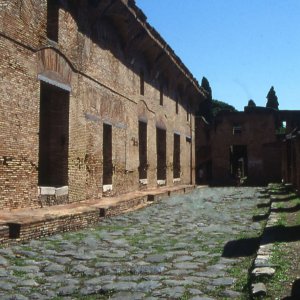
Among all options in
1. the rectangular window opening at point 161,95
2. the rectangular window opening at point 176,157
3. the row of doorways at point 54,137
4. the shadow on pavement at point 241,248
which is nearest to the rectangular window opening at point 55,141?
the row of doorways at point 54,137

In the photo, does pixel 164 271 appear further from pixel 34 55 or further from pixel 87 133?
pixel 87 133

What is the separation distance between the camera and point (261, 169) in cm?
2781

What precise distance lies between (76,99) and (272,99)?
149 feet

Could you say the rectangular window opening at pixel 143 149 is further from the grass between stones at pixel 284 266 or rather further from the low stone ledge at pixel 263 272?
the low stone ledge at pixel 263 272

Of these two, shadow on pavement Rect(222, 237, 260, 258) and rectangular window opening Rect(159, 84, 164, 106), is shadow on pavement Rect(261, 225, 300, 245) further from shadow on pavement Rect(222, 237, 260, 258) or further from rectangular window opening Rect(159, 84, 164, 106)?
rectangular window opening Rect(159, 84, 164, 106)

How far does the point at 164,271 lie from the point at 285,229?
290 centimetres

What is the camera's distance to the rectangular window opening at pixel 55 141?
32.3ft

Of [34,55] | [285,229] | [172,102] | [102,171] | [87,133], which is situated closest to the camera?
[285,229]

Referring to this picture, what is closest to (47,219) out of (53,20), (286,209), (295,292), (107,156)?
(295,292)

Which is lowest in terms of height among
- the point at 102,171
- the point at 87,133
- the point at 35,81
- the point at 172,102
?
the point at 102,171

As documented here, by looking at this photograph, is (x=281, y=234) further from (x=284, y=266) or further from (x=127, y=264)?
(x=127, y=264)

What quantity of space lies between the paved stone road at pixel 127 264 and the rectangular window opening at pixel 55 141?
2.19m

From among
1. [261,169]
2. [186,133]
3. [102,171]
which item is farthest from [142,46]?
[261,169]

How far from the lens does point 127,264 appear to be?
4.95 meters
